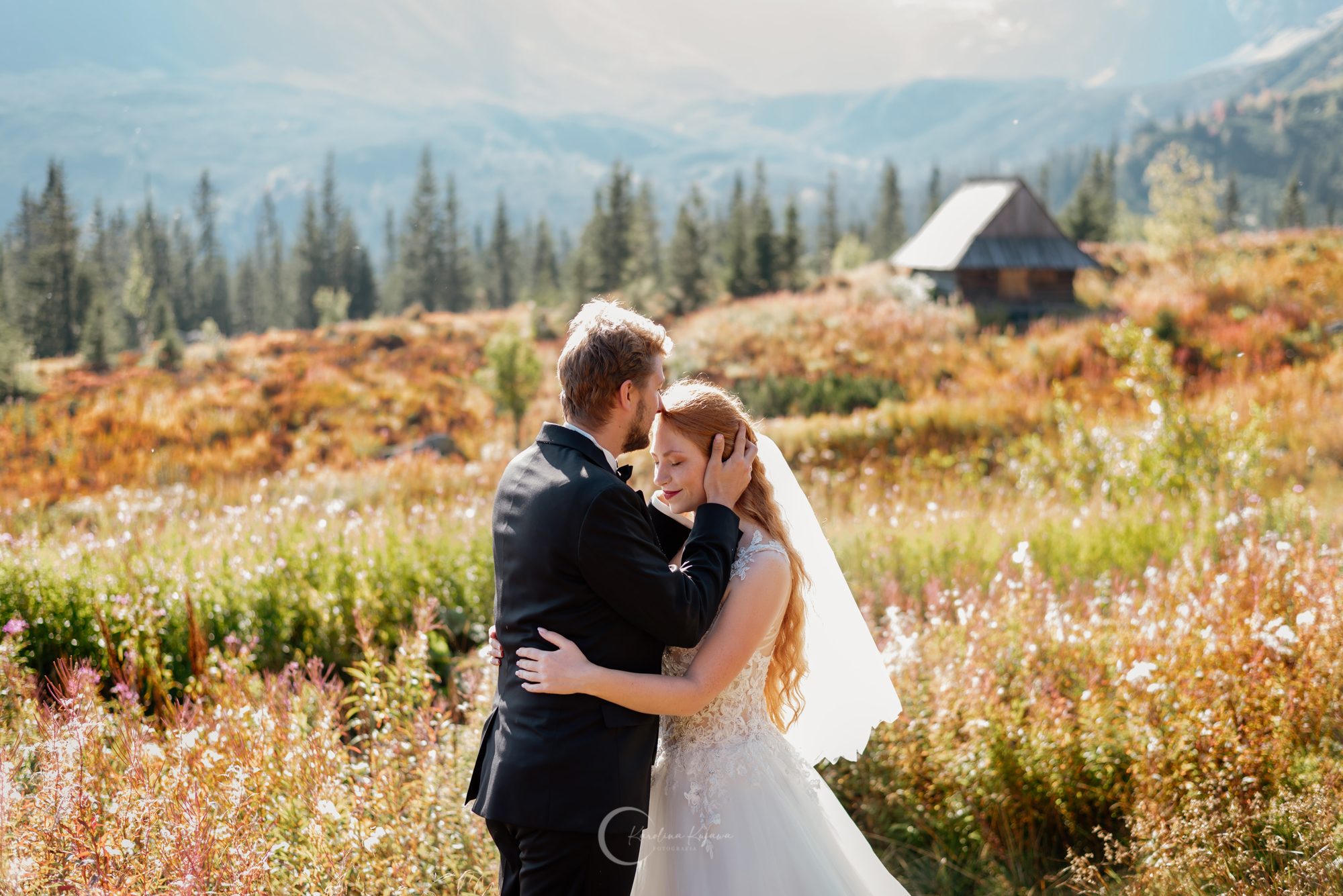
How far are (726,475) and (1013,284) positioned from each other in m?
27.9

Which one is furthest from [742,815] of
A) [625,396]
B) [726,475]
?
[625,396]

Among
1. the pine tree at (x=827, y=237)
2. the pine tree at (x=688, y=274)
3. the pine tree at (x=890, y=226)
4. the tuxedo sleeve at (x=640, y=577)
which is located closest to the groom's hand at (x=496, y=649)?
the tuxedo sleeve at (x=640, y=577)

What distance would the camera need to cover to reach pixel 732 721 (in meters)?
2.76

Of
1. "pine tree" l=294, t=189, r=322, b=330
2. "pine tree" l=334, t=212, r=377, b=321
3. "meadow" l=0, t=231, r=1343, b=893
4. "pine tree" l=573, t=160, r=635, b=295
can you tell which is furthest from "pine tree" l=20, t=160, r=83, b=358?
"pine tree" l=294, t=189, r=322, b=330

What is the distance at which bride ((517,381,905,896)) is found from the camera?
2.47 m

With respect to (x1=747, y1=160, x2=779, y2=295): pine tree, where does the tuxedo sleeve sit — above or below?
below

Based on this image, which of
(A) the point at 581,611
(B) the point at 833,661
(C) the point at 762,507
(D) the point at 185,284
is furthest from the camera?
(D) the point at 185,284

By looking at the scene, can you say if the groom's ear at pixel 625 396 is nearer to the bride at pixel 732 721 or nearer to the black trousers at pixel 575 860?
the bride at pixel 732 721

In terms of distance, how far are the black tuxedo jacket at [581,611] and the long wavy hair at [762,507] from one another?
0.38 m

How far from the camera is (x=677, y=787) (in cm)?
267

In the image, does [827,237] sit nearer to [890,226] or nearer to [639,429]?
[890,226]

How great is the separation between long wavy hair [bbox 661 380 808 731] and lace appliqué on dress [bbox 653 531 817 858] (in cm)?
15

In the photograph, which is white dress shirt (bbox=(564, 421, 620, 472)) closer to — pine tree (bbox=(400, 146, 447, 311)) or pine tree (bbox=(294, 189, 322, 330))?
pine tree (bbox=(400, 146, 447, 311))

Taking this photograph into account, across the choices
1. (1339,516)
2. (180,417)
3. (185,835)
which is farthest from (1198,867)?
(180,417)
